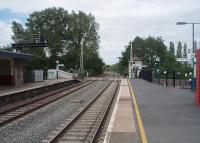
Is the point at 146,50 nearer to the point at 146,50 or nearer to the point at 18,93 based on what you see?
the point at 146,50

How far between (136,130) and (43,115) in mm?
7470

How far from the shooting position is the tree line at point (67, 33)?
103938mm

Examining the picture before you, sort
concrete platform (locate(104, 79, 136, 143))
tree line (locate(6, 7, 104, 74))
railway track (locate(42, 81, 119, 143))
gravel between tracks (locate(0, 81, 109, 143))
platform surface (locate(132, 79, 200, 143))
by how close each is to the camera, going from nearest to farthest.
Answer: concrete platform (locate(104, 79, 136, 143)) → platform surface (locate(132, 79, 200, 143)) → railway track (locate(42, 81, 119, 143)) → gravel between tracks (locate(0, 81, 109, 143)) → tree line (locate(6, 7, 104, 74))

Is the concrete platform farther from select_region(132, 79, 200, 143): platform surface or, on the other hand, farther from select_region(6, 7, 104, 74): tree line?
select_region(6, 7, 104, 74): tree line

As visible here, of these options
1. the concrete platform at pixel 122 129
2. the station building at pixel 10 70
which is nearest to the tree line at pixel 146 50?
the station building at pixel 10 70

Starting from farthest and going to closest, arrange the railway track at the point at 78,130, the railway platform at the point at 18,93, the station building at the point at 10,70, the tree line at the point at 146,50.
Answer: the tree line at the point at 146,50 → the station building at the point at 10,70 → the railway platform at the point at 18,93 → the railway track at the point at 78,130

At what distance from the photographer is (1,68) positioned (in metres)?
41.0

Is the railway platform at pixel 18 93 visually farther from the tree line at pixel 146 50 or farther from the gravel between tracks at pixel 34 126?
the tree line at pixel 146 50

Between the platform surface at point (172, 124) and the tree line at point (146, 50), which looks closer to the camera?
the platform surface at point (172, 124)

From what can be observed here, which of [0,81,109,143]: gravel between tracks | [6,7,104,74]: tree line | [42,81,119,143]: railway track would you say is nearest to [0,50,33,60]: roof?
[0,81,109,143]: gravel between tracks

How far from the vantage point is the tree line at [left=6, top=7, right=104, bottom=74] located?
10394 centimetres

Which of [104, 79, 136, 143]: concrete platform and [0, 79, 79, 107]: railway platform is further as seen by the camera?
[0, 79, 79, 107]: railway platform

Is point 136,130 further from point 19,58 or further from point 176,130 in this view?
point 19,58

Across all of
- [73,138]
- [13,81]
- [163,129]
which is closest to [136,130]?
[163,129]
